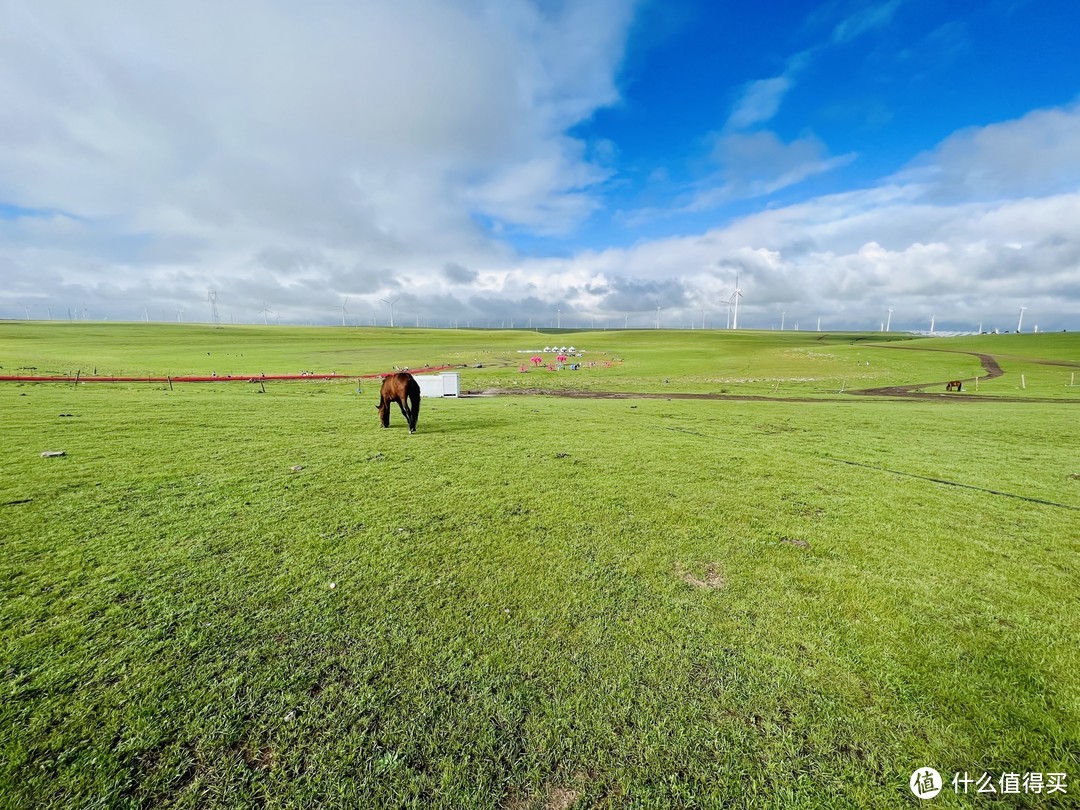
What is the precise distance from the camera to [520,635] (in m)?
4.14

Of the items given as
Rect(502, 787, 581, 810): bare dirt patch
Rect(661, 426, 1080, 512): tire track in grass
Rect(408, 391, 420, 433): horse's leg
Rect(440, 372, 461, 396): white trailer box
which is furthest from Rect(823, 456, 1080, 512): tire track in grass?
Rect(440, 372, 461, 396): white trailer box

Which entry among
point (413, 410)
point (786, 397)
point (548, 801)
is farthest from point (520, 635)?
point (786, 397)

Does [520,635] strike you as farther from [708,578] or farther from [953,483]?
[953,483]

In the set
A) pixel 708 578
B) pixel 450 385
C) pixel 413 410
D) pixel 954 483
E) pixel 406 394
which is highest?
pixel 406 394

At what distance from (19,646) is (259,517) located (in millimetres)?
2786

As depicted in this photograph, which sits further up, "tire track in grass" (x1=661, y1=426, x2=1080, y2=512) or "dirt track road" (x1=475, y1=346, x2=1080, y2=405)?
"tire track in grass" (x1=661, y1=426, x2=1080, y2=512)

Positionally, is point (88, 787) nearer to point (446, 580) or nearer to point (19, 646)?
point (19, 646)

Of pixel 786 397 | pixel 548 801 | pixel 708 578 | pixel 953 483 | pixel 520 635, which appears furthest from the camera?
pixel 786 397

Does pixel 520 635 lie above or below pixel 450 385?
below

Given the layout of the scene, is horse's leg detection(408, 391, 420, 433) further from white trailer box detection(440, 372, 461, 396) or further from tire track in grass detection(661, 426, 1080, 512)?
white trailer box detection(440, 372, 461, 396)

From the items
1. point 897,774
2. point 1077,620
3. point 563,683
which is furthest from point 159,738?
point 1077,620

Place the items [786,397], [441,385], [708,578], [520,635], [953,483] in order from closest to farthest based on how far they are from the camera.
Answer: [520,635] → [708,578] → [953,483] → [441,385] → [786,397]

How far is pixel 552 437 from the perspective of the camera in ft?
43.1

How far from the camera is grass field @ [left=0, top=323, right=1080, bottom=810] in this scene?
2.90 metres
